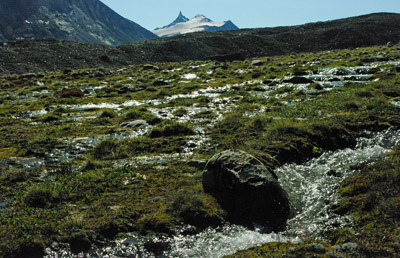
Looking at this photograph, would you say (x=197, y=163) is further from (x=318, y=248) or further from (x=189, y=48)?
(x=189, y=48)

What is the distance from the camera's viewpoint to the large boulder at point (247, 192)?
828 cm

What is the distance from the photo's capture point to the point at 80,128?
60.8ft

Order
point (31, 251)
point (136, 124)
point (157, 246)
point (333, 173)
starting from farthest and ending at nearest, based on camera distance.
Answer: point (136, 124)
point (333, 173)
point (157, 246)
point (31, 251)

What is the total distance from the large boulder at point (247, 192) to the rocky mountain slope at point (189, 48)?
72177mm

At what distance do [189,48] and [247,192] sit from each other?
99.4 metres

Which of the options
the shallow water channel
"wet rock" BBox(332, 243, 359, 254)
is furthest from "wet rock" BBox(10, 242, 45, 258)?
"wet rock" BBox(332, 243, 359, 254)

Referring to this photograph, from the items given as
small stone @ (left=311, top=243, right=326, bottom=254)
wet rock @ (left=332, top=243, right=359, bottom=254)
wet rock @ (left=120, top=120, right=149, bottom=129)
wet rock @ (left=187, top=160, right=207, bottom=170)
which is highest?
wet rock @ (left=120, top=120, right=149, bottom=129)

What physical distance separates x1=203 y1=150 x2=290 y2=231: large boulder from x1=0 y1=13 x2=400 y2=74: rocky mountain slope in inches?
2842

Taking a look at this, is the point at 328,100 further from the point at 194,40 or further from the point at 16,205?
the point at 194,40

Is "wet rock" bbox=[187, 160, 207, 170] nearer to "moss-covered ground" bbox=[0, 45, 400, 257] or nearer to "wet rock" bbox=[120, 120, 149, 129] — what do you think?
"moss-covered ground" bbox=[0, 45, 400, 257]

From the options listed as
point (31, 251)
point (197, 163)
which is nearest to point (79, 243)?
point (31, 251)

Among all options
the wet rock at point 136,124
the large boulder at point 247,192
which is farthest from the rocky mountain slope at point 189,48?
the large boulder at point 247,192

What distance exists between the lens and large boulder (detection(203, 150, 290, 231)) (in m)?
8.28

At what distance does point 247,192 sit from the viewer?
873cm
